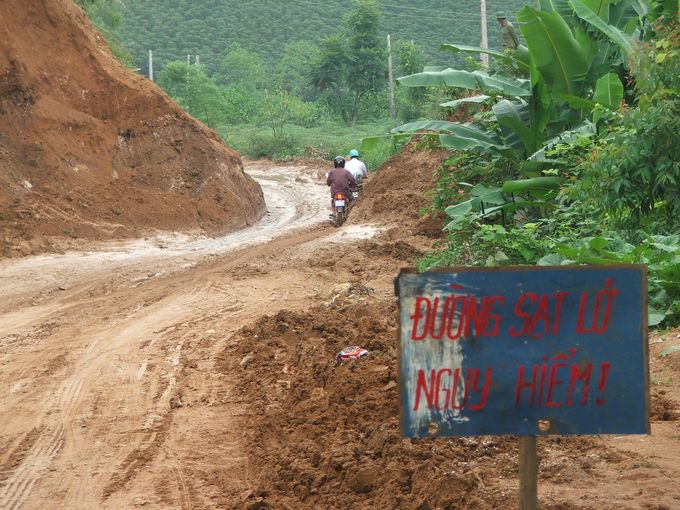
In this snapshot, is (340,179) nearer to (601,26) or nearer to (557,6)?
(557,6)

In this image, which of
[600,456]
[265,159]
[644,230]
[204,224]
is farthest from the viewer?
[265,159]

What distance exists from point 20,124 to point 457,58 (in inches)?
2317

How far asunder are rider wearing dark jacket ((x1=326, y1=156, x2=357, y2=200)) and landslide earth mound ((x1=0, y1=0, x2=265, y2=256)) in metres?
3.02

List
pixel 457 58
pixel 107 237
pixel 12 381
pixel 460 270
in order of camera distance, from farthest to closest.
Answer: pixel 457 58 → pixel 107 237 → pixel 12 381 → pixel 460 270

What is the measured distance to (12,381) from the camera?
8.57 meters

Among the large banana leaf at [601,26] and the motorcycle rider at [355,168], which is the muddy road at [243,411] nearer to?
the large banana leaf at [601,26]

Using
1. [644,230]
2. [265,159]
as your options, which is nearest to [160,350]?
[644,230]

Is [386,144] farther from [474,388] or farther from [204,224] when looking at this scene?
[474,388]

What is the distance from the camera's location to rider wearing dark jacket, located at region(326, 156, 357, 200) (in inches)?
789

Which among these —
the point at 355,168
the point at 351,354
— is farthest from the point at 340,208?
the point at 351,354

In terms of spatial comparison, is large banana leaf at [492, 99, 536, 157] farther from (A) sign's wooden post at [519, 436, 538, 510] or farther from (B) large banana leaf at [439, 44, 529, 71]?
(A) sign's wooden post at [519, 436, 538, 510]

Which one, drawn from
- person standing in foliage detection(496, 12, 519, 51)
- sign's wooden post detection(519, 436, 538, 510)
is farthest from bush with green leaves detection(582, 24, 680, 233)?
person standing in foliage detection(496, 12, 519, 51)

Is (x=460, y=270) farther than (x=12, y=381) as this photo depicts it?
No

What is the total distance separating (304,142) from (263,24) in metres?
49.6
